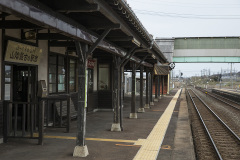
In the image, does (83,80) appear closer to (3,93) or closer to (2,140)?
(3,93)

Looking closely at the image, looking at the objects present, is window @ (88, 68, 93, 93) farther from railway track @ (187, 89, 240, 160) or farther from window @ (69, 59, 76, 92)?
railway track @ (187, 89, 240, 160)

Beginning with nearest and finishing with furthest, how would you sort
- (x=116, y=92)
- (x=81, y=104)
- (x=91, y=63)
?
(x=81, y=104) < (x=116, y=92) < (x=91, y=63)

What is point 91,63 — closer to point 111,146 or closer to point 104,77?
point 104,77

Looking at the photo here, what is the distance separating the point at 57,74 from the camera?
10.6 m

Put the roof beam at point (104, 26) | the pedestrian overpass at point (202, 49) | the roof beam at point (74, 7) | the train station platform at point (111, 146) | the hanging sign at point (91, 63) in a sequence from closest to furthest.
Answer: the roof beam at point (74, 7) → the train station platform at point (111, 146) → the roof beam at point (104, 26) → the hanging sign at point (91, 63) → the pedestrian overpass at point (202, 49)

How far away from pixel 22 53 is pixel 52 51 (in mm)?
2218

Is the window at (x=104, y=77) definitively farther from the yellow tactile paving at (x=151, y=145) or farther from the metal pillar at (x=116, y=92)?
the yellow tactile paving at (x=151, y=145)

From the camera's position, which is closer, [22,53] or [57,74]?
[22,53]

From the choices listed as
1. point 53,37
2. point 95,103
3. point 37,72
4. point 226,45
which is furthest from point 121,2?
point 226,45

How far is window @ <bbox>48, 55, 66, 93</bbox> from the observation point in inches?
400

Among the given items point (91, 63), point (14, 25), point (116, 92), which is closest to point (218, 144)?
point (116, 92)

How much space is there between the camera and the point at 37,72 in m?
9.03

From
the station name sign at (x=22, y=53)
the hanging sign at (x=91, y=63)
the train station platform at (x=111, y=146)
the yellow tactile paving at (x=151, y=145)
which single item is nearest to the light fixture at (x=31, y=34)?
the station name sign at (x=22, y=53)

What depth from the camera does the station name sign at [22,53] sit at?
739cm
